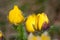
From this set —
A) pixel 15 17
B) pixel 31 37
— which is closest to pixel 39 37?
pixel 31 37

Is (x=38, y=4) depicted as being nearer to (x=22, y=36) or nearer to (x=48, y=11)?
(x=48, y=11)

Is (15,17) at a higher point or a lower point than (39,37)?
higher

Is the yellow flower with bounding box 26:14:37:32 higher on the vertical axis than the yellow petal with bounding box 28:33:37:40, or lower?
higher

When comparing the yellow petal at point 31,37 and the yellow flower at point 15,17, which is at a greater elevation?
the yellow flower at point 15,17

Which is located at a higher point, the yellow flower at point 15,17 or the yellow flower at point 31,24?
the yellow flower at point 15,17

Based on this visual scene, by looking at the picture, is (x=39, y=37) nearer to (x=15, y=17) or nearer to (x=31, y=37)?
(x=31, y=37)

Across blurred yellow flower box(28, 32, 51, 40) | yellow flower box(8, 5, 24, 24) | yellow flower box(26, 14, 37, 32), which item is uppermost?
yellow flower box(8, 5, 24, 24)

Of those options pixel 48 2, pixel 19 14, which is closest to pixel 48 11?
pixel 48 2

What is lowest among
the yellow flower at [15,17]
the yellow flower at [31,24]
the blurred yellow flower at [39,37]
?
the blurred yellow flower at [39,37]

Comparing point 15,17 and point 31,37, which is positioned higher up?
point 15,17

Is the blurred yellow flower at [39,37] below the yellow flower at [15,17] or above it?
below

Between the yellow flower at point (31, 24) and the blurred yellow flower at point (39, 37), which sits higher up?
the yellow flower at point (31, 24)
